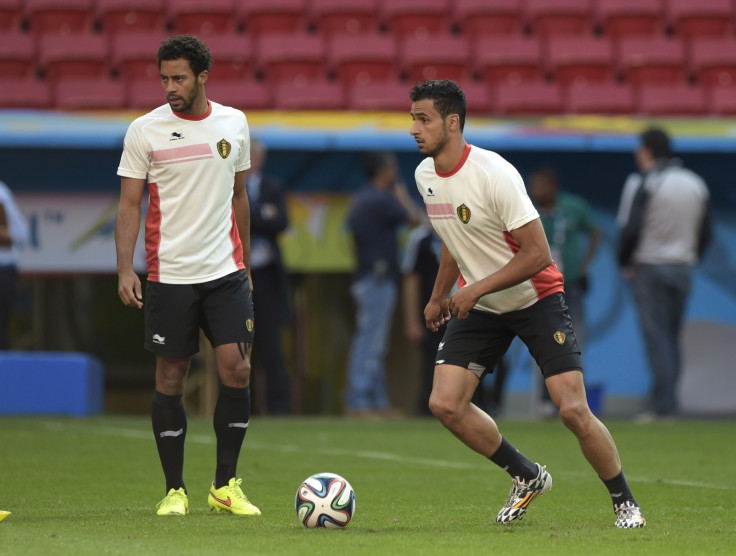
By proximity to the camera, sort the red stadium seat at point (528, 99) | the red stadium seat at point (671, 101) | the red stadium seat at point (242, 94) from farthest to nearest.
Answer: the red stadium seat at point (671, 101) < the red stadium seat at point (528, 99) < the red stadium seat at point (242, 94)

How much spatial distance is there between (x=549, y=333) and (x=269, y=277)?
6808 millimetres

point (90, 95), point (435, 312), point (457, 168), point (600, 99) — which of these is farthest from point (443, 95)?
point (600, 99)

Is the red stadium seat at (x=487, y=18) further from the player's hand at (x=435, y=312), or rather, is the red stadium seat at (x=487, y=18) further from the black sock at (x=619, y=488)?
the black sock at (x=619, y=488)

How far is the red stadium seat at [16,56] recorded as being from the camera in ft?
46.9

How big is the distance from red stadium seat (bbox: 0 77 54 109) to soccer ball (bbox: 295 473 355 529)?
8.93 meters

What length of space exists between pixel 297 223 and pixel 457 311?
7.47 meters

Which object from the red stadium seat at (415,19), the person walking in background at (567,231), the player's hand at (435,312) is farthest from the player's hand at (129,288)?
the red stadium seat at (415,19)

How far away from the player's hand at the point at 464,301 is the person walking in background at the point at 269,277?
6.46 metres

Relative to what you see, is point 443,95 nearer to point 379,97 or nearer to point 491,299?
point 491,299

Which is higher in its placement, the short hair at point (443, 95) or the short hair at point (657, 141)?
the short hair at point (443, 95)

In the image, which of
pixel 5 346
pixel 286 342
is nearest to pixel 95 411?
pixel 5 346

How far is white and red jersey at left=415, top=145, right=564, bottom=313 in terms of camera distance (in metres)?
5.57

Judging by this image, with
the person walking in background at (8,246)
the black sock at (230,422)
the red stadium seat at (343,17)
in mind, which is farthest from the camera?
the red stadium seat at (343,17)

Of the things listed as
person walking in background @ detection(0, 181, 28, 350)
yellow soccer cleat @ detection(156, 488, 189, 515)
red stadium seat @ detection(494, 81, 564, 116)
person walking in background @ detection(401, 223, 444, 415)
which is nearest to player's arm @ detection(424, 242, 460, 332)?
yellow soccer cleat @ detection(156, 488, 189, 515)
